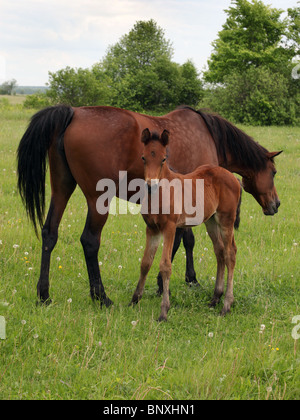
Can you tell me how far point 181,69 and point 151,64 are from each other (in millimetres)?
3522

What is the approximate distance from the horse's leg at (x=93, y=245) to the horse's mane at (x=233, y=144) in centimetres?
216

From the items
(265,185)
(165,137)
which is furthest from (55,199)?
(265,185)

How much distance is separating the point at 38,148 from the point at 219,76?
132 feet

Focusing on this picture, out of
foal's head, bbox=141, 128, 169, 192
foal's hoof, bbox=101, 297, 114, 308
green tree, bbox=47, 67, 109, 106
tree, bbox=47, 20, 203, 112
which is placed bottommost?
foal's hoof, bbox=101, 297, 114, 308

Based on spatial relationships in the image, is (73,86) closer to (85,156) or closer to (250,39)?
(250,39)

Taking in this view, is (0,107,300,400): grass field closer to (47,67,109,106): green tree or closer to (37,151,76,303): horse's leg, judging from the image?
(37,151,76,303): horse's leg

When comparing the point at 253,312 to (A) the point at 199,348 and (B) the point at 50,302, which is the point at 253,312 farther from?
(B) the point at 50,302

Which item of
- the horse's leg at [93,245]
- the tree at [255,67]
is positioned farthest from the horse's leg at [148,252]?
the tree at [255,67]

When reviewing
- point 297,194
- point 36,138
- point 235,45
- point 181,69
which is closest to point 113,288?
point 36,138

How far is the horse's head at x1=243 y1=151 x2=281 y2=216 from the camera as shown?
20.8 ft

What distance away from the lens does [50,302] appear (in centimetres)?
505

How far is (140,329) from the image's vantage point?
447 cm

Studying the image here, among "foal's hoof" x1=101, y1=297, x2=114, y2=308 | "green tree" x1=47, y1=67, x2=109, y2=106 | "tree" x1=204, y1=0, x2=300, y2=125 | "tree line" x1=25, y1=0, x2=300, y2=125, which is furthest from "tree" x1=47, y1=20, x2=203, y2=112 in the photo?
"foal's hoof" x1=101, y1=297, x2=114, y2=308

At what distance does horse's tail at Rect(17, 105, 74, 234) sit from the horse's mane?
1.94 m
